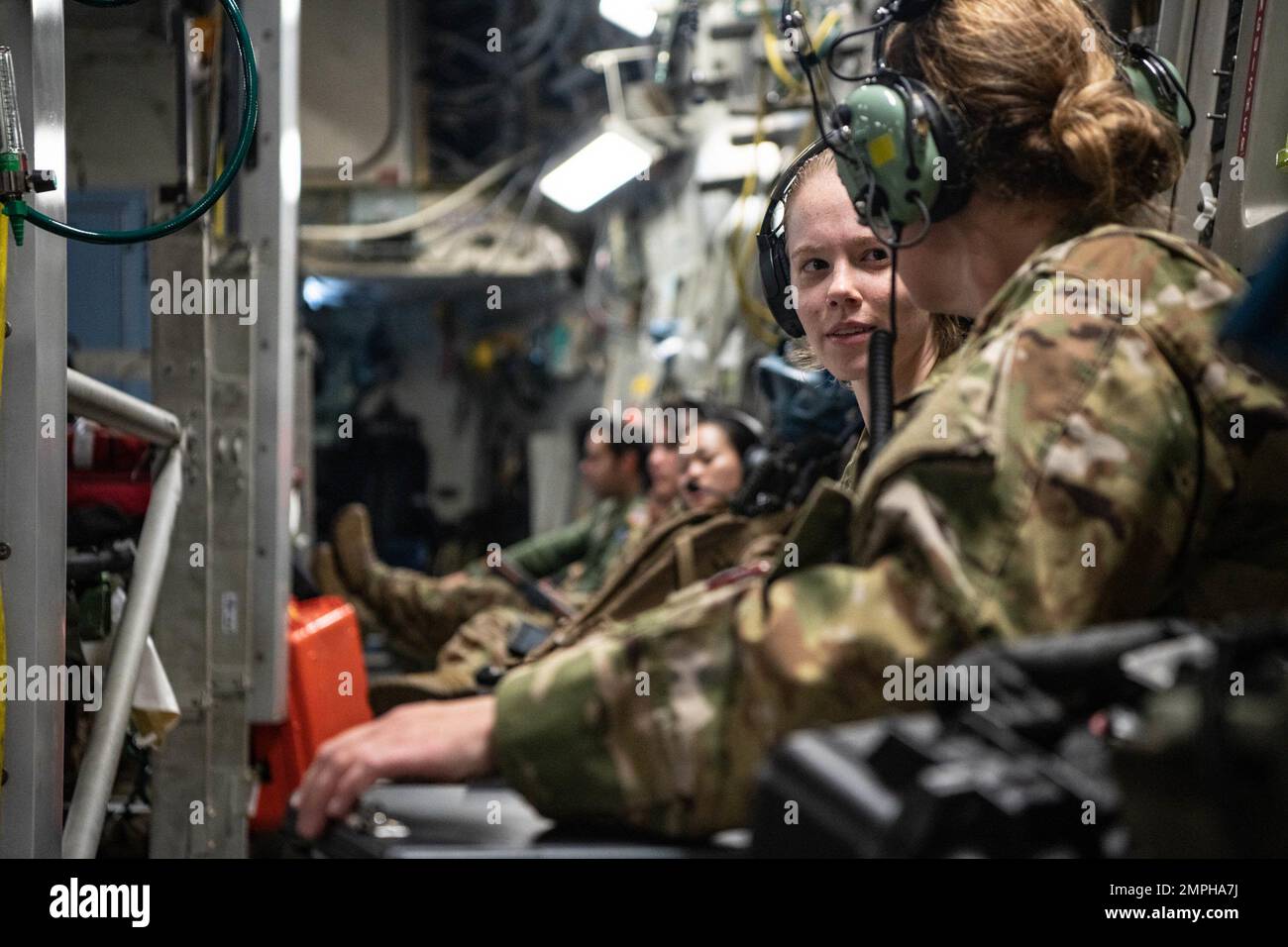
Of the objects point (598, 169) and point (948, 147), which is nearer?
point (948, 147)

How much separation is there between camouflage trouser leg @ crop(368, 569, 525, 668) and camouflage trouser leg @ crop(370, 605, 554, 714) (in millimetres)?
391

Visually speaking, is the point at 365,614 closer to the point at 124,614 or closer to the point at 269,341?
the point at 269,341

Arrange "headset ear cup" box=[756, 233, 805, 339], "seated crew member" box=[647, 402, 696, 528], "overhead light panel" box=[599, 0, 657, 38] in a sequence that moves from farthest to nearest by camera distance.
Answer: "overhead light panel" box=[599, 0, 657, 38], "seated crew member" box=[647, 402, 696, 528], "headset ear cup" box=[756, 233, 805, 339]

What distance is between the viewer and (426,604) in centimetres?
584

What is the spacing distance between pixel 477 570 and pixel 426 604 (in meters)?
0.41

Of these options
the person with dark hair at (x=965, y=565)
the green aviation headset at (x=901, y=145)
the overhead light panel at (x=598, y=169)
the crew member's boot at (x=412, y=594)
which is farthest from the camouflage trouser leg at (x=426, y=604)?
the person with dark hair at (x=965, y=565)

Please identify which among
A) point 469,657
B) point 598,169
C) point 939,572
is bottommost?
point 469,657

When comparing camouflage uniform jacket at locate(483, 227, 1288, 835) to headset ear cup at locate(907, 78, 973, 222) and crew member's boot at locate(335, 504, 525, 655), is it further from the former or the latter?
crew member's boot at locate(335, 504, 525, 655)

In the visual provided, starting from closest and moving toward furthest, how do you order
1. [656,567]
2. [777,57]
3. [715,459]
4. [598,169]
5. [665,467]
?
[656,567]
[715,459]
[777,57]
[665,467]
[598,169]

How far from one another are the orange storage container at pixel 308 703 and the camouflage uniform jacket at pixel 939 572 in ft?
7.90

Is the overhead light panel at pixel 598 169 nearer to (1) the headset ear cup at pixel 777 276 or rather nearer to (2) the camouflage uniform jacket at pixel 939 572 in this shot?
(1) the headset ear cup at pixel 777 276

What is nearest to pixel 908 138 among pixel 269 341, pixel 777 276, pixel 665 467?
pixel 777 276

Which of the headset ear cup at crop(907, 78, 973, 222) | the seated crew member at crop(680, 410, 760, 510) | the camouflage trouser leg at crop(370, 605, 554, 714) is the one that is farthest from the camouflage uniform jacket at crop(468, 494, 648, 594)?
the headset ear cup at crop(907, 78, 973, 222)

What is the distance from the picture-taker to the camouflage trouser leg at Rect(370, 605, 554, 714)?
4.07 meters
